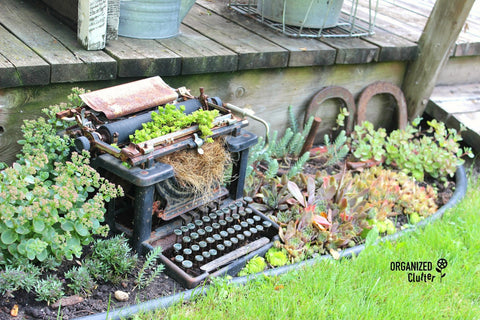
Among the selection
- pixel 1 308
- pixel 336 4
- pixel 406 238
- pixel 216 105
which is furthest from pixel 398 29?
pixel 1 308

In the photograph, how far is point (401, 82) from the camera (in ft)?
13.9

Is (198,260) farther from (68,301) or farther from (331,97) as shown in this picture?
(331,97)

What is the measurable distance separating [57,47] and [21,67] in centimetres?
35

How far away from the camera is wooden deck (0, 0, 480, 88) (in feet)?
8.54

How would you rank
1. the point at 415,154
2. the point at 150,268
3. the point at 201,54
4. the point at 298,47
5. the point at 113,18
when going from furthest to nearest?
the point at 415,154
the point at 298,47
the point at 201,54
the point at 113,18
the point at 150,268

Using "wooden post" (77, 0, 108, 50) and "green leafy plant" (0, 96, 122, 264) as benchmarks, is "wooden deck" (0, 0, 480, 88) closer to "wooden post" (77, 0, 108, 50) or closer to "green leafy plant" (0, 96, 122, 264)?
"wooden post" (77, 0, 108, 50)

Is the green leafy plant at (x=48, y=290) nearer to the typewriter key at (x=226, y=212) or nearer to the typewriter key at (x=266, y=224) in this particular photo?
the typewriter key at (x=226, y=212)

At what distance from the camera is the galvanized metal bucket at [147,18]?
2988 mm

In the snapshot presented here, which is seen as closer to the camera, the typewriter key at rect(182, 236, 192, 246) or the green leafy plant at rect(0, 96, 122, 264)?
the green leafy plant at rect(0, 96, 122, 264)

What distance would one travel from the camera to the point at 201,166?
2504mm

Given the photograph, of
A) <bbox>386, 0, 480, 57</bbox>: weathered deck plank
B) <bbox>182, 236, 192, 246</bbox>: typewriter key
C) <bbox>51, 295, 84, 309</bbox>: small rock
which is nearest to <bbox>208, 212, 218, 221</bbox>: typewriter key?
<bbox>182, 236, 192, 246</bbox>: typewriter key

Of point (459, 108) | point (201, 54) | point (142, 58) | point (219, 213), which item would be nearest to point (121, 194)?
point (219, 213)

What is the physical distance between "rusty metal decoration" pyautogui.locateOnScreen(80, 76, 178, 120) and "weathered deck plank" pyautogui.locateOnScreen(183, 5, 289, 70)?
0.76 meters

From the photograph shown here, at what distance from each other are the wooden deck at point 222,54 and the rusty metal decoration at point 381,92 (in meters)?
0.07
